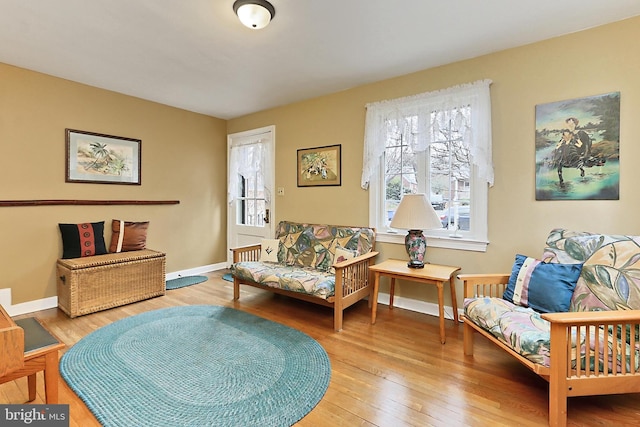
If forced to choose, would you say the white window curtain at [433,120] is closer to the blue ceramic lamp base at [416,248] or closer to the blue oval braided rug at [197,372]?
the blue ceramic lamp base at [416,248]

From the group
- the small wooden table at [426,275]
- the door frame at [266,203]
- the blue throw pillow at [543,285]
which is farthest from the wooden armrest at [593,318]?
the door frame at [266,203]

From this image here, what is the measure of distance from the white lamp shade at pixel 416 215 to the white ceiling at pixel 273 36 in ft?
4.29

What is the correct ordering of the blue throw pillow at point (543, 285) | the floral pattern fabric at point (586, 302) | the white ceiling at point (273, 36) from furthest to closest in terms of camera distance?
the white ceiling at point (273, 36) < the blue throw pillow at point (543, 285) < the floral pattern fabric at point (586, 302)

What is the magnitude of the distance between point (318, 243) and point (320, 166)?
980 mm

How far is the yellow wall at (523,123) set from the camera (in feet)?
7.21

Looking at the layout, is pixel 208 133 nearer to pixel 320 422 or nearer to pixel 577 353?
pixel 320 422

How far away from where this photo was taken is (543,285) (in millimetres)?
2012

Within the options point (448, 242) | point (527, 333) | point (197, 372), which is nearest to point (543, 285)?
point (527, 333)

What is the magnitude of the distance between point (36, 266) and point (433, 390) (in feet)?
12.7

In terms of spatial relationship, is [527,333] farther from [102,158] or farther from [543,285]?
[102,158]

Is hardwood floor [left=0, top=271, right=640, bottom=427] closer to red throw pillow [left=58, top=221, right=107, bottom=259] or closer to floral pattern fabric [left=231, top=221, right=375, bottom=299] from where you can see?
floral pattern fabric [left=231, top=221, right=375, bottom=299]

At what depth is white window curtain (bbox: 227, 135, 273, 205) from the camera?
4.40 meters

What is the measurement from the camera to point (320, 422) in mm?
1558

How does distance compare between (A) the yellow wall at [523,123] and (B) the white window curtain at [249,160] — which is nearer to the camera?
(A) the yellow wall at [523,123]
